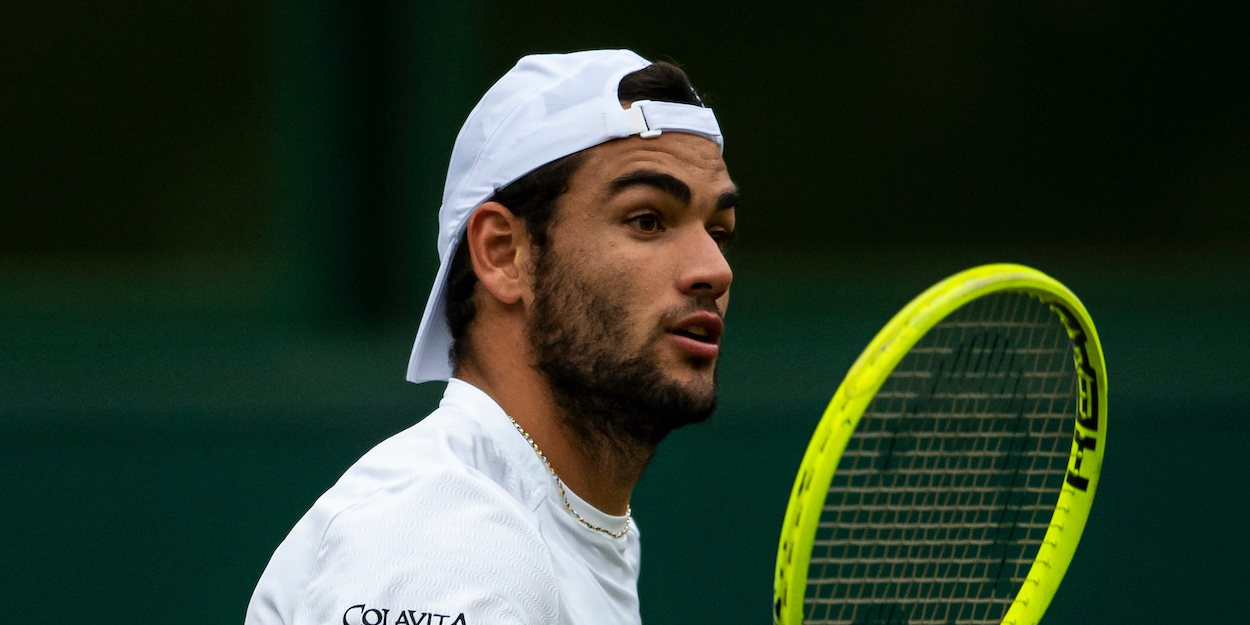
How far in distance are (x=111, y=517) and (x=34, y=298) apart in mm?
773

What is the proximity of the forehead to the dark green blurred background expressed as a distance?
6.64ft

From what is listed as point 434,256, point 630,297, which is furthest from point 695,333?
point 434,256

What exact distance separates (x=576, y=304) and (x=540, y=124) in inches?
12.4

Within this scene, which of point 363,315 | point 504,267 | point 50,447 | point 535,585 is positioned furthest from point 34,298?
point 535,585

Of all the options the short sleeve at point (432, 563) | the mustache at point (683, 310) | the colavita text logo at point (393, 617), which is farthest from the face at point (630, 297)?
the colavita text logo at point (393, 617)

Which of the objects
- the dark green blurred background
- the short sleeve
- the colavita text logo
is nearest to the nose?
the short sleeve

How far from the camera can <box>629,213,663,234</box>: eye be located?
2.15 m

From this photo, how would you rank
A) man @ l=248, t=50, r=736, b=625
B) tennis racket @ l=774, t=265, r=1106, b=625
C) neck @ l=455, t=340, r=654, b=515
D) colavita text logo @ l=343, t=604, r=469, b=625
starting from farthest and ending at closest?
neck @ l=455, t=340, r=654, b=515, man @ l=248, t=50, r=736, b=625, tennis racket @ l=774, t=265, r=1106, b=625, colavita text logo @ l=343, t=604, r=469, b=625

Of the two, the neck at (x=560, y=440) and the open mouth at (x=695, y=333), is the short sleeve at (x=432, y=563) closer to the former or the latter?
the neck at (x=560, y=440)

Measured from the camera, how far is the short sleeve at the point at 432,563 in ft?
5.25

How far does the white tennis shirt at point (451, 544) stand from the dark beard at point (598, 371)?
11 centimetres

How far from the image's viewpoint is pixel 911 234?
4.53 m

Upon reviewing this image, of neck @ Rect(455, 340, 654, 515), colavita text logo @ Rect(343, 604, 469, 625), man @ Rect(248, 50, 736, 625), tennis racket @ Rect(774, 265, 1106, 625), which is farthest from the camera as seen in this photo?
neck @ Rect(455, 340, 654, 515)

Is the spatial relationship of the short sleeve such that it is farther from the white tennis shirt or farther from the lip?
the lip
